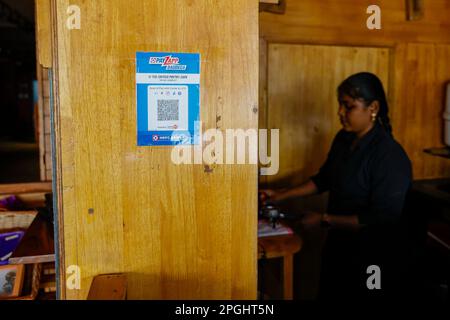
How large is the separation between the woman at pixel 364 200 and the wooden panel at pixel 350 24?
4.05 feet

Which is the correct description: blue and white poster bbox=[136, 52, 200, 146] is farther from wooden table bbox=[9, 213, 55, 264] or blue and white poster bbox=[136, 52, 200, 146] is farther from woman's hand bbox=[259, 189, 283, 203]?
woman's hand bbox=[259, 189, 283, 203]

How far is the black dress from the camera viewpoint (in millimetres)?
1968

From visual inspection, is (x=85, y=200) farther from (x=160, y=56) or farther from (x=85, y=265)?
(x=160, y=56)

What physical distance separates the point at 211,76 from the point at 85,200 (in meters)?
0.55

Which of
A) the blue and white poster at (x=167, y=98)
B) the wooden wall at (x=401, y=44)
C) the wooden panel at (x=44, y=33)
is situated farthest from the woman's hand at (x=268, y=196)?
the wooden panel at (x=44, y=33)

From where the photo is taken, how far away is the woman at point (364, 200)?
6.48 feet

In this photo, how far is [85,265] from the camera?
133cm

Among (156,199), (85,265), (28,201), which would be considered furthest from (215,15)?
(28,201)

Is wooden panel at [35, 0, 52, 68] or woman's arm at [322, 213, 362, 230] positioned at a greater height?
wooden panel at [35, 0, 52, 68]

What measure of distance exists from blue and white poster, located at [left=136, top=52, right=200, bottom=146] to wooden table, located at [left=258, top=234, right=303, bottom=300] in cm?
91

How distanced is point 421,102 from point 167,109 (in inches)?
119

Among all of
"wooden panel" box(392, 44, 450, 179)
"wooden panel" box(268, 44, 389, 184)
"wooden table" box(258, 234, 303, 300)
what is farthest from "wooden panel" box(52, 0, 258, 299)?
"wooden panel" box(392, 44, 450, 179)

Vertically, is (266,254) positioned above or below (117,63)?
below
